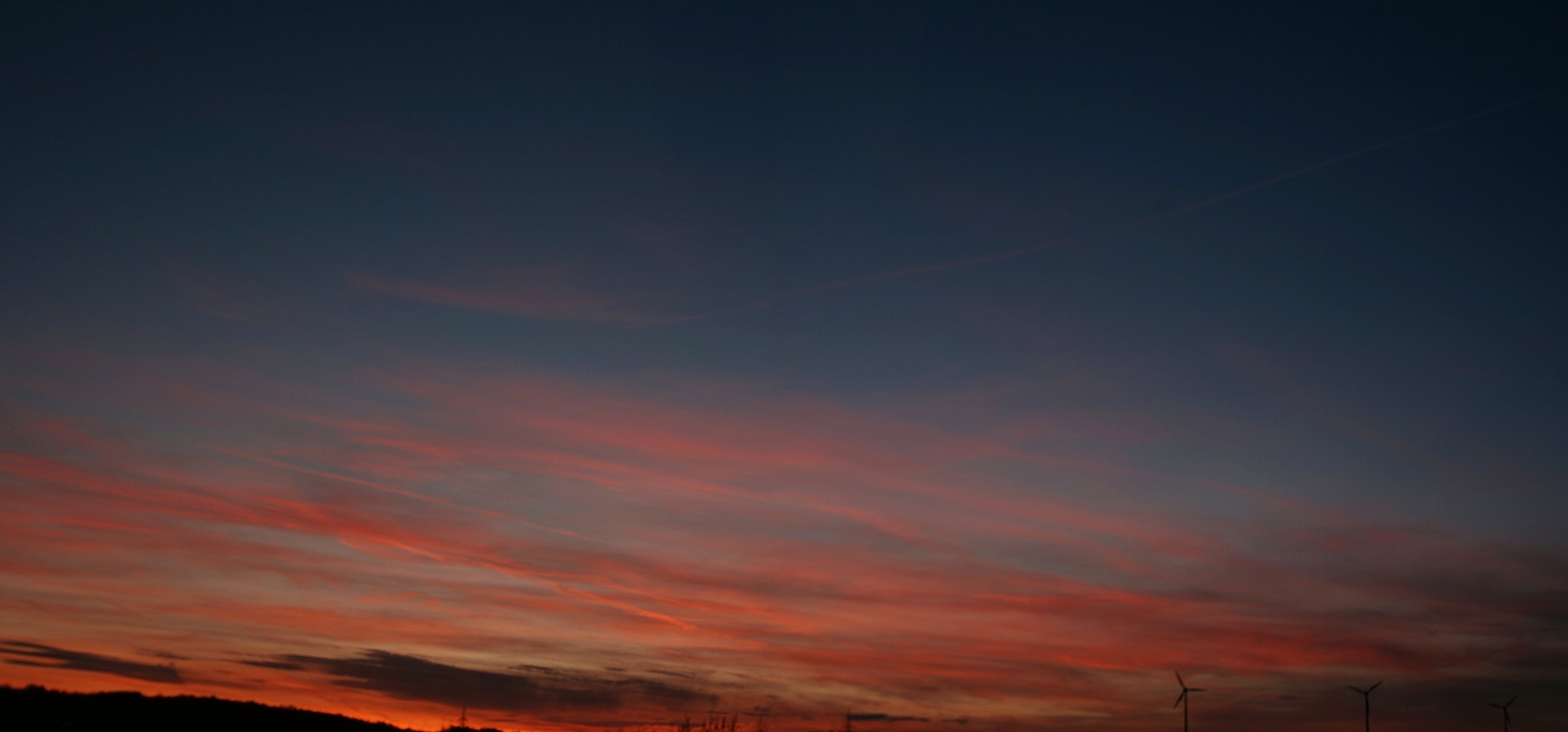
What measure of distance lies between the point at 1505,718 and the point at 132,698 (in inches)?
7496

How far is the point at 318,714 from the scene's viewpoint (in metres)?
116

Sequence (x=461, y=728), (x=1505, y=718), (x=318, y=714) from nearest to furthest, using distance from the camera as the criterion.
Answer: (x=318, y=714) → (x=461, y=728) → (x=1505, y=718)

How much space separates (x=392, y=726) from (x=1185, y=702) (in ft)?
420

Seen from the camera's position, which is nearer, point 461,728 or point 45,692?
point 45,692

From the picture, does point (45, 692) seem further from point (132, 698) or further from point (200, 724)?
point (200, 724)

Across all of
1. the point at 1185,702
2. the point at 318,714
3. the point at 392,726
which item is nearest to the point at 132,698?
the point at 318,714

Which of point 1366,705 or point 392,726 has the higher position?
point 1366,705

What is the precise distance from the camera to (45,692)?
93625 millimetres

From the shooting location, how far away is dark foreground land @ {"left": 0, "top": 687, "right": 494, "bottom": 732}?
284 ft

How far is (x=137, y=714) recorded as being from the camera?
308ft

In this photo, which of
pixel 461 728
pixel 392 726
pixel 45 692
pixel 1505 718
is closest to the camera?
pixel 45 692

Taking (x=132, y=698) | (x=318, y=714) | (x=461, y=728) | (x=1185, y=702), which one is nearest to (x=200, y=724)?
(x=132, y=698)

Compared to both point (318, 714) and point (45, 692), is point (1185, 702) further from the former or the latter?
point (45, 692)

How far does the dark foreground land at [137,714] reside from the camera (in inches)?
3410
